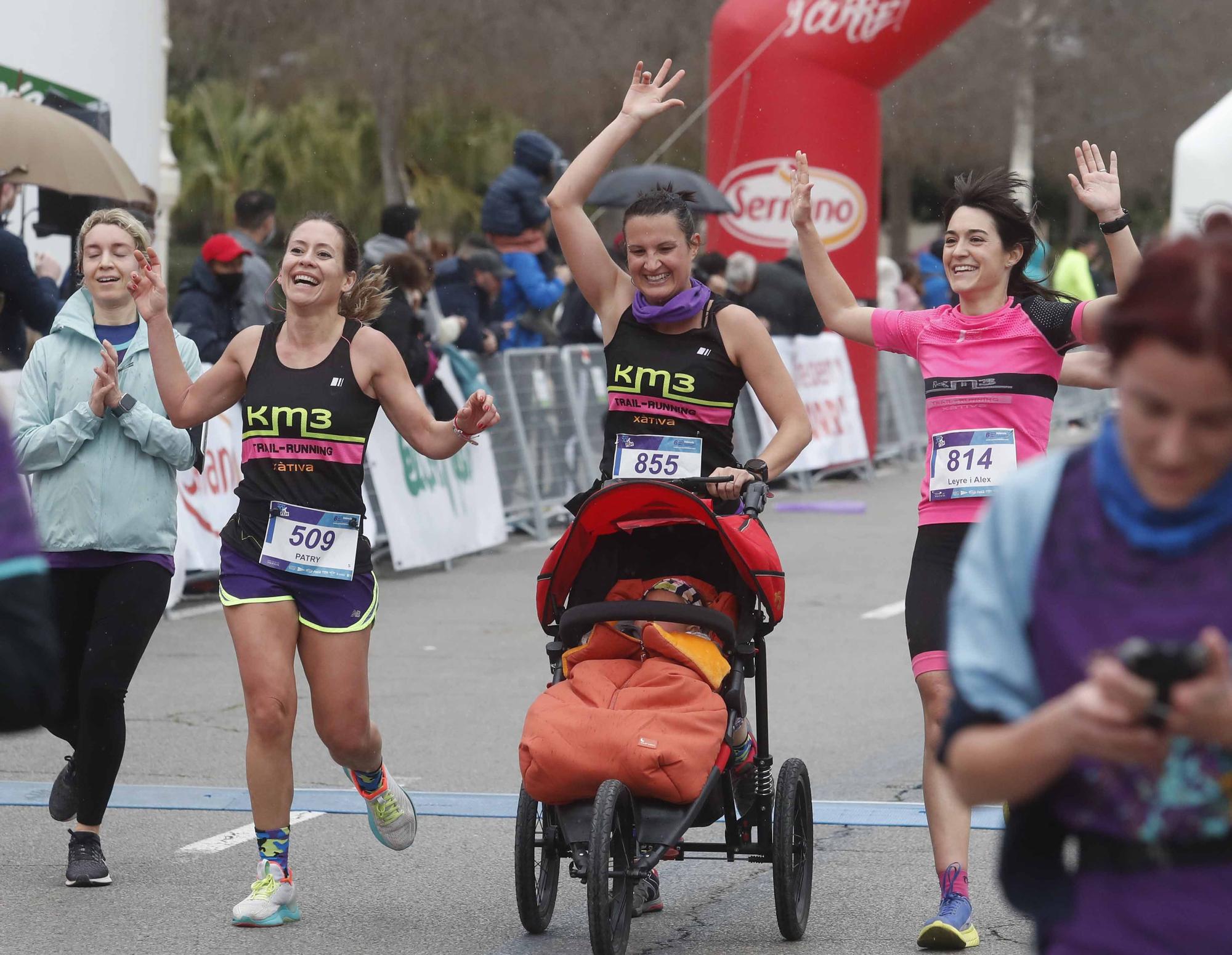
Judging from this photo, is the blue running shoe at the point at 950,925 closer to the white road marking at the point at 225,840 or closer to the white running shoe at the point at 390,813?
the white running shoe at the point at 390,813

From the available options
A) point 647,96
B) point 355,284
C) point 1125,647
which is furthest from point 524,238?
point 1125,647

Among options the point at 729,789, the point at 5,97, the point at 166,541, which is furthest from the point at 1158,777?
the point at 5,97

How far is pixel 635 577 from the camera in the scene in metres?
5.23

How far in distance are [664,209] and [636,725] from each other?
4.95 feet

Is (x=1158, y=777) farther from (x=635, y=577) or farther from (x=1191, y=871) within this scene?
(x=635, y=577)

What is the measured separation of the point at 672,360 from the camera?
5.43 m

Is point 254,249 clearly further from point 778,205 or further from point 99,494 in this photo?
point 778,205

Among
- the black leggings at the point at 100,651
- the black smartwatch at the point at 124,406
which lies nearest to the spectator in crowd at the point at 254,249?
the black smartwatch at the point at 124,406

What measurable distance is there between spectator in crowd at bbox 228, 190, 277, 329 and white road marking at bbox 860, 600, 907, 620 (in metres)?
Answer: 3.79

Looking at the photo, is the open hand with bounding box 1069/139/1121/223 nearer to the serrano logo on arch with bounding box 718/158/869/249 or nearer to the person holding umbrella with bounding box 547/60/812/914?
the person holding umbrella with bounding box 547/60/812/914

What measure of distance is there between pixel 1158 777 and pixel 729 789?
2.83m

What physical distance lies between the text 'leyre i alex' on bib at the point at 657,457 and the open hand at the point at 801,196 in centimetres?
69

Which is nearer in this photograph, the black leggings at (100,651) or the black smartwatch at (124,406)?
the black leggings at (100,651)

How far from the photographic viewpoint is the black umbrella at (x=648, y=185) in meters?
16.0
